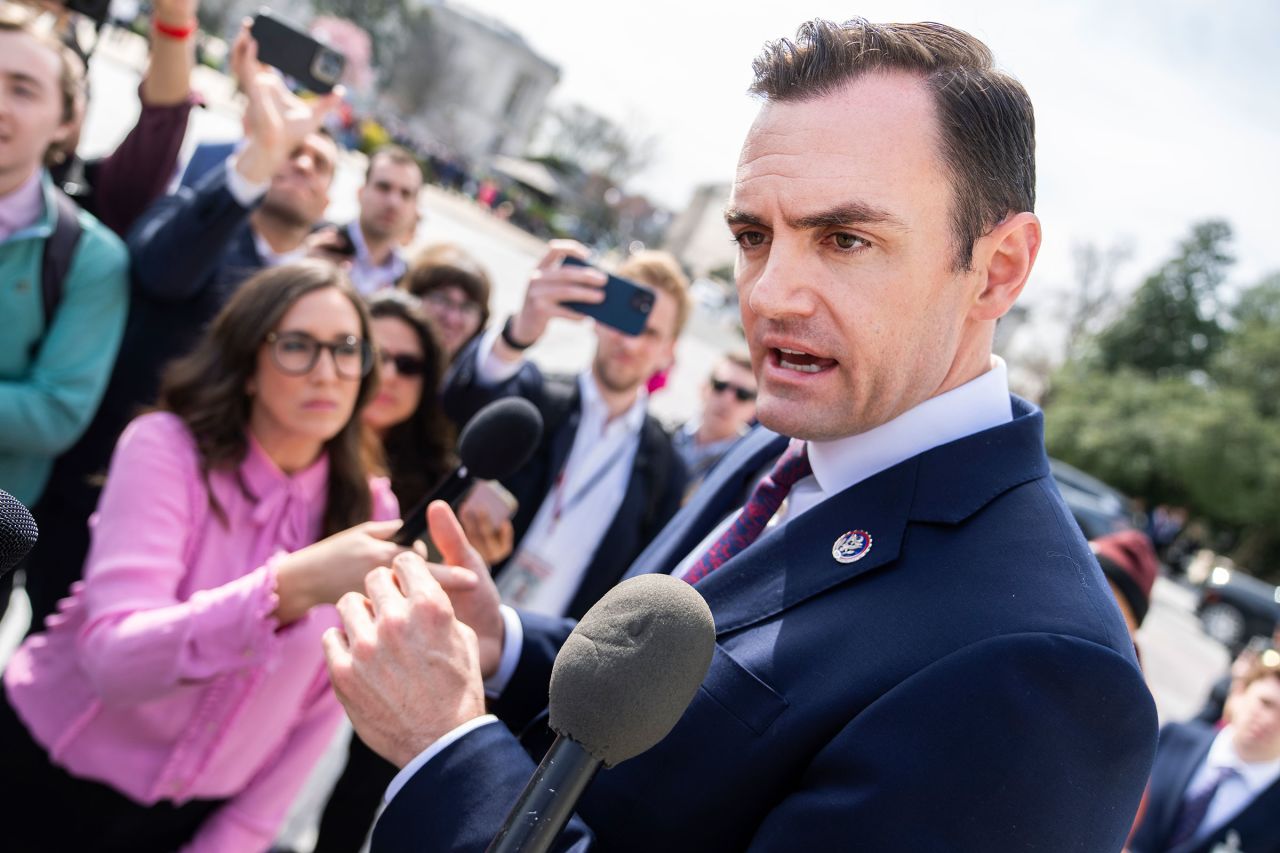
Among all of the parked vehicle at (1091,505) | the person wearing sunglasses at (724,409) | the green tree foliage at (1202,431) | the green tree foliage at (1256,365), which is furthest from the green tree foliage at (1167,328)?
the person wearing sunglasses at (724,409)

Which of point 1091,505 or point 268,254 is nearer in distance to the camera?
point 268,254

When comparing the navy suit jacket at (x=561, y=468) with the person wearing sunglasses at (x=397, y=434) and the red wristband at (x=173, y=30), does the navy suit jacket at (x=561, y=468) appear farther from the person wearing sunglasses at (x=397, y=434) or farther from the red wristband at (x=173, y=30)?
the red wristband at (x=173, y=30)

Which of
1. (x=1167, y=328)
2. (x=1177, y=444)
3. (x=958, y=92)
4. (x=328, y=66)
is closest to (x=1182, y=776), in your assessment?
(x=958, y=92)

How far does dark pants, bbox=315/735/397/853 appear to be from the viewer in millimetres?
3312

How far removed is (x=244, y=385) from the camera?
255cm

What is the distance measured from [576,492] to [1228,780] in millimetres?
3124

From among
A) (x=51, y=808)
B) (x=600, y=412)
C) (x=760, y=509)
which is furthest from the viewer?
(x=600, y=412)

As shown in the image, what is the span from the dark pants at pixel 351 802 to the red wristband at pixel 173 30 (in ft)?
8.84

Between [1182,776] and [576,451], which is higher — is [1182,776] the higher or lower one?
the lower one

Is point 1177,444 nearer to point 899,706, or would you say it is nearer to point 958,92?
point 958,92

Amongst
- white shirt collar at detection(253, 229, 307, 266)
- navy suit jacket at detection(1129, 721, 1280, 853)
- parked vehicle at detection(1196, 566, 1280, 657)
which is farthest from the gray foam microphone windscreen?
parked vehicle at detection(1196, 566, 1280, 657)

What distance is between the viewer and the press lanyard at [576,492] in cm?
368

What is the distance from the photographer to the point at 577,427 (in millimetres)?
3756

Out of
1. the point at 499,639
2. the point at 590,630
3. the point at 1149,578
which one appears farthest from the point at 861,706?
the point at 1149,578
